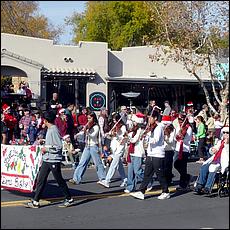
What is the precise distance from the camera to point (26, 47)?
27.1 metres

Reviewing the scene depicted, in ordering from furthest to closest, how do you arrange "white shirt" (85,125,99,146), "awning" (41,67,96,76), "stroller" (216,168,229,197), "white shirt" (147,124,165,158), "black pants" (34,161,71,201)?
"awning" (41,67,96,76)
"white shirt" (85,125,99,146)
"stroller" (216,168,229,197)
"white shirt" (147,124,165,158)
"black pants" (34,161,71,201)

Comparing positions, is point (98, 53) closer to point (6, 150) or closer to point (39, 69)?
point (39, 69)

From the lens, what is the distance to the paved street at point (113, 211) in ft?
30.7

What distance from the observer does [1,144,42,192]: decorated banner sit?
428 inches

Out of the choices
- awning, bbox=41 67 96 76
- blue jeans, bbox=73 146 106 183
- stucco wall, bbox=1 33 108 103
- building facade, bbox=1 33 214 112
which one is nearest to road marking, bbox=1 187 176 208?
blue jeans, bbox=73 146 106 183

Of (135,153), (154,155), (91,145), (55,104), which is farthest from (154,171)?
(55,104)

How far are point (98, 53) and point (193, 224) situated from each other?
20.2 meters

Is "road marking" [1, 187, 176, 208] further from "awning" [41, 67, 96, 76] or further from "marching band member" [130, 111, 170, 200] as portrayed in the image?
"awning" [41, 67, 96, 76]

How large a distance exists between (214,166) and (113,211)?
2.63 m

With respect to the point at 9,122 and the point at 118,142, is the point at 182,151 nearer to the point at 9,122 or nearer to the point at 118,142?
the point at 118,142

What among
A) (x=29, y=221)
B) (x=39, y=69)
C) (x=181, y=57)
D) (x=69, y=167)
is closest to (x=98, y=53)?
(x=39, y=69)

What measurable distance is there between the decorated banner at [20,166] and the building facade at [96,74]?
581 inches

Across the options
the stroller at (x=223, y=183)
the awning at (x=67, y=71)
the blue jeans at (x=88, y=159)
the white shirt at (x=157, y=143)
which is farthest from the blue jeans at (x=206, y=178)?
the awning at (x=67, y=71)

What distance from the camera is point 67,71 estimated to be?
90.8ft
